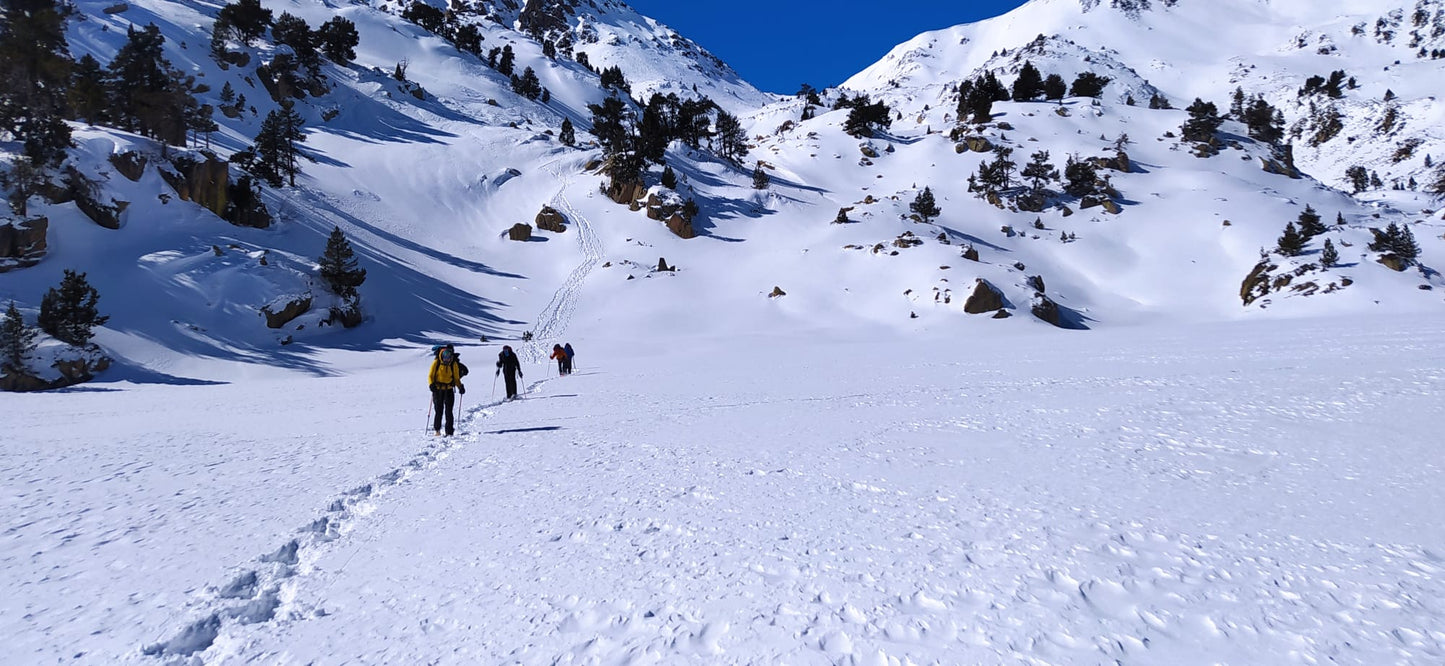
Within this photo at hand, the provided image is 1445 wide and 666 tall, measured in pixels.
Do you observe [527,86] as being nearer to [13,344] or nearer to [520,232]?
[520,232]

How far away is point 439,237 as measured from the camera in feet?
176

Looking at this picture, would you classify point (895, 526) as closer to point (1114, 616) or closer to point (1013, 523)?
point (1013, 523)

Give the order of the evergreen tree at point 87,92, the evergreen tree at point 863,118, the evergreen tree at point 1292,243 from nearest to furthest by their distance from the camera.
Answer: the evergreen tree at point 87,92 → the evergreen tree at point 1292,243 → the evergreen tree at point 863,118

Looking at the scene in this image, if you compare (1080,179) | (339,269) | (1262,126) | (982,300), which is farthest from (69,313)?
(1262,126)

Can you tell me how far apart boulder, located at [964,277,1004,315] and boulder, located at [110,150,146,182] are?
54.2m

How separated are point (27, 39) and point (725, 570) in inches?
2339

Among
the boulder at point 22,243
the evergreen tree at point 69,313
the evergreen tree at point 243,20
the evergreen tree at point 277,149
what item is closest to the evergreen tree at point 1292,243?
the evergreen tree at point 69,313

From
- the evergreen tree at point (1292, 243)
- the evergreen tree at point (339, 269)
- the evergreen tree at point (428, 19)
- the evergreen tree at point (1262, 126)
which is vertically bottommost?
the evergreen tree at point (339, 269)

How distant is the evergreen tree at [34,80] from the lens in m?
32.3

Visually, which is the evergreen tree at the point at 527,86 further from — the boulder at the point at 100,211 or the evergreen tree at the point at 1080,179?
the evergreen tree at the point at 1080,179

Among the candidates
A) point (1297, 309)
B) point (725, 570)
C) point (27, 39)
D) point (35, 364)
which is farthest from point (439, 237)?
point (1297, 309)

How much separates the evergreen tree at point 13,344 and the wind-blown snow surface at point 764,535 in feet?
48.2

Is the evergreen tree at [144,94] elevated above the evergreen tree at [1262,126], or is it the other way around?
the evergreen tree at [1262,126]

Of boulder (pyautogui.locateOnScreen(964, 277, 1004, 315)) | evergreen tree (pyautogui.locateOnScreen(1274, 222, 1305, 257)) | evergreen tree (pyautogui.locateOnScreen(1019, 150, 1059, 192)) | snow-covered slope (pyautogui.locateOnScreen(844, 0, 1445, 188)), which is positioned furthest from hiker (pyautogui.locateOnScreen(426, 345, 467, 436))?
snow-covered slope (pyautogui.locateOnScreen(844, 0, 1445, 188))
